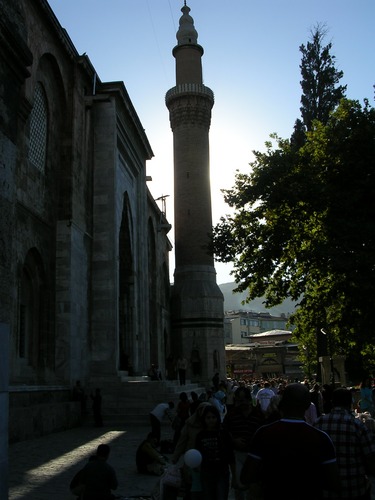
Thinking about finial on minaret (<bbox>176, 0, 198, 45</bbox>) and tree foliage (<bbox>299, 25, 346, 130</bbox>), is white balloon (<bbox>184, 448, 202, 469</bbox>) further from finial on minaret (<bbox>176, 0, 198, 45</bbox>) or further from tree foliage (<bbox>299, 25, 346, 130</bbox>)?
finial on minaret (<bbox>176, 0, 198, 45</bbox>)

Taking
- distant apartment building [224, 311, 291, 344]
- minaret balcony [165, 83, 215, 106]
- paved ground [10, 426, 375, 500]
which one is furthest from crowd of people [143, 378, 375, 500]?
distant apartment building [224, 311, 291, 344]

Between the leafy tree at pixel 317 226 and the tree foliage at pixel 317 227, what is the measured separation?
27 millimetres

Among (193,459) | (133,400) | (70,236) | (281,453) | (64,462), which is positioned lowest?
(64,462)

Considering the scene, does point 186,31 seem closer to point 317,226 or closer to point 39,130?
point 39,130

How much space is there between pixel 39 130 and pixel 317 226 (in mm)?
8676

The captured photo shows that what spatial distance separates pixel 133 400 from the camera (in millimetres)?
17422

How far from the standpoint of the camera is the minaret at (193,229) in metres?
33.9

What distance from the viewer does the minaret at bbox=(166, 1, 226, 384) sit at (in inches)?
1335

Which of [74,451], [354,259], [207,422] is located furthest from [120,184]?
[207,422]

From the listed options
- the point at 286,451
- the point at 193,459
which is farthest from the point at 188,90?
the point at 286,451

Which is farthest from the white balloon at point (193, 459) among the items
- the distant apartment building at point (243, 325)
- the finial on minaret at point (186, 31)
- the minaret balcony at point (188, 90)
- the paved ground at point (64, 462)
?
the distant apartment building at point (243, 325)

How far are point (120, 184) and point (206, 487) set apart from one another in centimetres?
1794

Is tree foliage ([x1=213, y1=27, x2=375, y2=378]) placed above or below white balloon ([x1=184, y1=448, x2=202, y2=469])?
above

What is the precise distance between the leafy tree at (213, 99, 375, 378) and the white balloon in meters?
9.27
